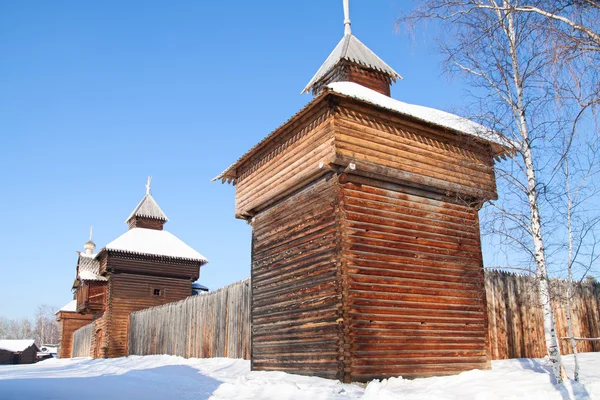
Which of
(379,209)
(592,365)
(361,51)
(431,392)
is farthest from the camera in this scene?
(361,51)

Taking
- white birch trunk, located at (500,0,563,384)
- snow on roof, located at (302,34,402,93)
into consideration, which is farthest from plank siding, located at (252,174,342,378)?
snow on roof, located at (302,34,402,93)

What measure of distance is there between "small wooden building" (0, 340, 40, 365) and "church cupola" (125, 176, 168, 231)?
37.1 m

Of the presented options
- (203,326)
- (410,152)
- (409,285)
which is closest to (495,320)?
(409,285)

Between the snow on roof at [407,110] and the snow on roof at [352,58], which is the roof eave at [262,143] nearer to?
the snow on roof at [407,110]

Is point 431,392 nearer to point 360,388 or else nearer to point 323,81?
point 360,388

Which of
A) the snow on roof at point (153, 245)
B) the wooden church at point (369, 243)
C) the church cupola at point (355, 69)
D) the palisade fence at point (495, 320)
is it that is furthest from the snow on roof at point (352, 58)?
the snow on roof at point (153, 245)

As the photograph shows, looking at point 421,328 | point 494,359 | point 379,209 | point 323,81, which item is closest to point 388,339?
point 421,328

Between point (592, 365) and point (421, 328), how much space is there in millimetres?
4895

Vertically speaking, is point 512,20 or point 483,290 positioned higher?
point 512,20

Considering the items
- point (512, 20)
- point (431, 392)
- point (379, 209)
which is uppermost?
point (512, 20)

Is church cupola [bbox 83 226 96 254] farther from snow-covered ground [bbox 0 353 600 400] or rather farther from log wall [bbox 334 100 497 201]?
log wall [bbox 334 100 497 201]

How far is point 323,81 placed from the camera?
17578 millimetres

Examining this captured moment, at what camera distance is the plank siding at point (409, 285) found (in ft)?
38.3

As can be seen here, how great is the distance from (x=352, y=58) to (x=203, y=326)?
458 inches
